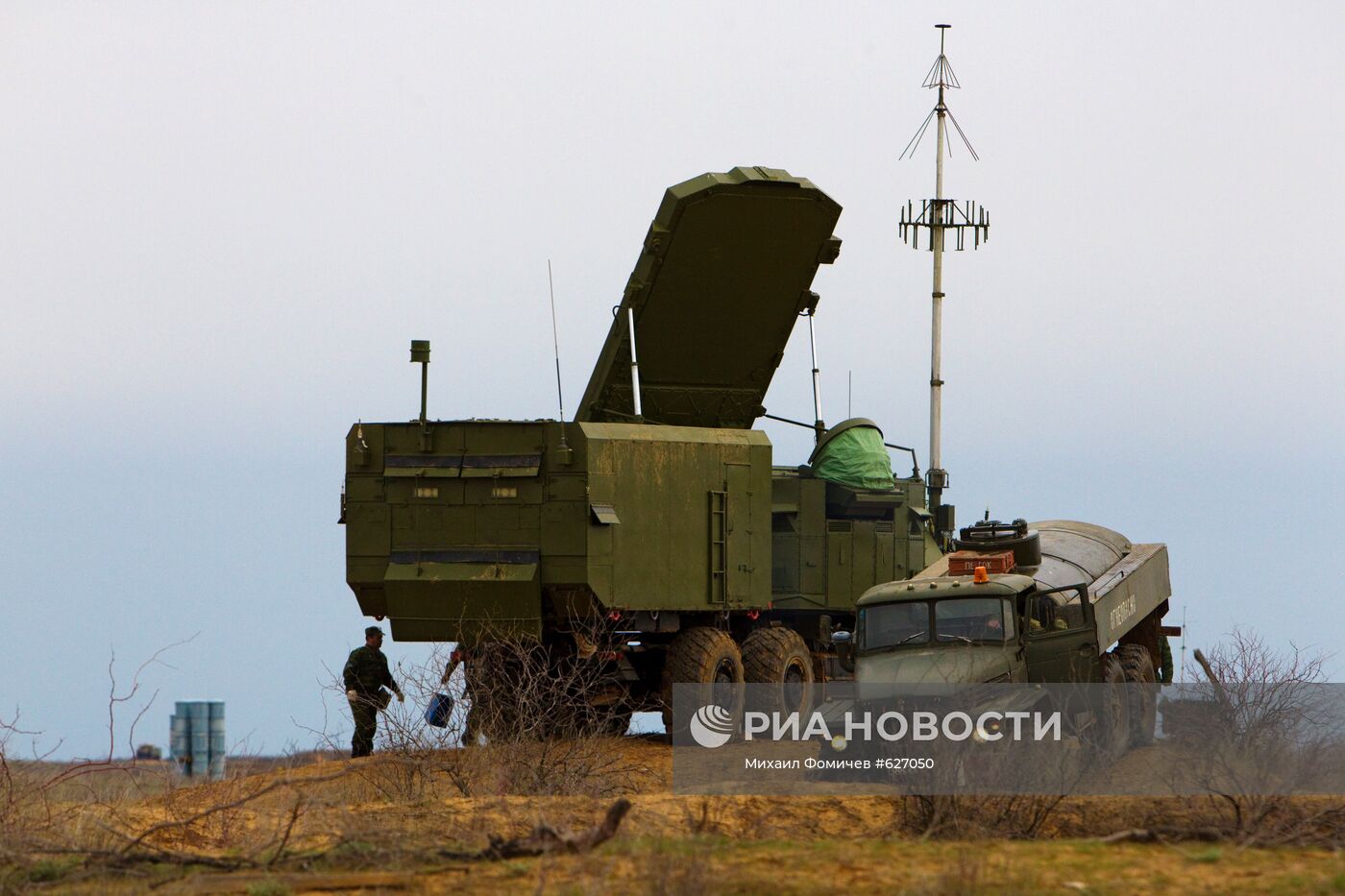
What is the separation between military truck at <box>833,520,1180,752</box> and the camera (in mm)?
17281

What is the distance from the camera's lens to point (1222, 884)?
436 inches

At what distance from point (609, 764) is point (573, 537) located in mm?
2263

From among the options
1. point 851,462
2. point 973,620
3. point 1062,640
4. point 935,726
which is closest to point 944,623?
point 973,620

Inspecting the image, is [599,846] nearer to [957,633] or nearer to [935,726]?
[935,726]

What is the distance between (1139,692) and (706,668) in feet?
14.3

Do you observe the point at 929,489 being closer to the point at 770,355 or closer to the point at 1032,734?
the point at 770,355

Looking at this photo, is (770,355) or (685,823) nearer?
(685,823)

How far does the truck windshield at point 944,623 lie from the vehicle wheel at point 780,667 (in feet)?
13.1

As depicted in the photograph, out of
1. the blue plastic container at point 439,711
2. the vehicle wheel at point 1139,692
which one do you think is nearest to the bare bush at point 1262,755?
the vehicle wheel at point 1139,692

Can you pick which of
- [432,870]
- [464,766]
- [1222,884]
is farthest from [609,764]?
[1222,884]

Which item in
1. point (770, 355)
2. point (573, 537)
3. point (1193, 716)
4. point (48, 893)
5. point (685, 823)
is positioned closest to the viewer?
point (48, 893)

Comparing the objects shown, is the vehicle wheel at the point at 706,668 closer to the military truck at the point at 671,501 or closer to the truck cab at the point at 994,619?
the military truck at the point at 671,501

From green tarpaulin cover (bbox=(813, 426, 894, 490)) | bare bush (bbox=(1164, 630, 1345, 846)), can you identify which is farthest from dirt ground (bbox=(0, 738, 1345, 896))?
green tarpaulin cover (bbox=(813, 426, 894, 490))

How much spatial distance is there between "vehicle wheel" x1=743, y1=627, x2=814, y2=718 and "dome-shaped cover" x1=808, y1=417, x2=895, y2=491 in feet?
7.40
